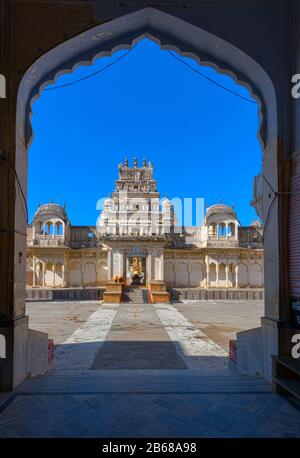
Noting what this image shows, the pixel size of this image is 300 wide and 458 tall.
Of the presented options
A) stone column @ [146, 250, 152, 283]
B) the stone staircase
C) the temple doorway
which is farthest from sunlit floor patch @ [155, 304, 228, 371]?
the temple doorway

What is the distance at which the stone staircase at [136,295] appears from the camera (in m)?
26.4

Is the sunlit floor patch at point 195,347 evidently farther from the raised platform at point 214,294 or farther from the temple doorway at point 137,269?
the temple doorway at point 137,269

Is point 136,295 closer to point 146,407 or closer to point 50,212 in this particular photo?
point 50,212

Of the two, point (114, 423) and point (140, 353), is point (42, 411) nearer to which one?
point (114, 423)

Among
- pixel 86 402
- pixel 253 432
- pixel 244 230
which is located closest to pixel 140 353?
pixel 86 402

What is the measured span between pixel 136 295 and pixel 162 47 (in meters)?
23.2

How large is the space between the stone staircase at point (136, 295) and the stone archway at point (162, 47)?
71.5 feet

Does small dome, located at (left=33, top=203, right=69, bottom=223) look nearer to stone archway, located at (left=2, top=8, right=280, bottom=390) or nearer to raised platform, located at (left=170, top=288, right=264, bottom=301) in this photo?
raised platform, located at (left=170, top=288, right=264, bottom=301)

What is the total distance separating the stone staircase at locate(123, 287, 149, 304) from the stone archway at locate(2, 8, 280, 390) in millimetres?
21798

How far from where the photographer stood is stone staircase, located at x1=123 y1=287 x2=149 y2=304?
2642 centimetres

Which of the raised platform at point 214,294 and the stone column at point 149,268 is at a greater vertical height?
the stone column at point 149,268

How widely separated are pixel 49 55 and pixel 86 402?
4.83 m

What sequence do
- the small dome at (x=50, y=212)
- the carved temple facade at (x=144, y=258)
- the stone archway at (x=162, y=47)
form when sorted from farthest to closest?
1. the small dome at (x=50, y=212)
2. the carved temple facade at (x=144, y=258)
3. the stone archway at (x=162, y=47)

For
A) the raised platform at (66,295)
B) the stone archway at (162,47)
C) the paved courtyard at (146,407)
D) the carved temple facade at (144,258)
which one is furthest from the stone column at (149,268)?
the stone archway at (162,47)
